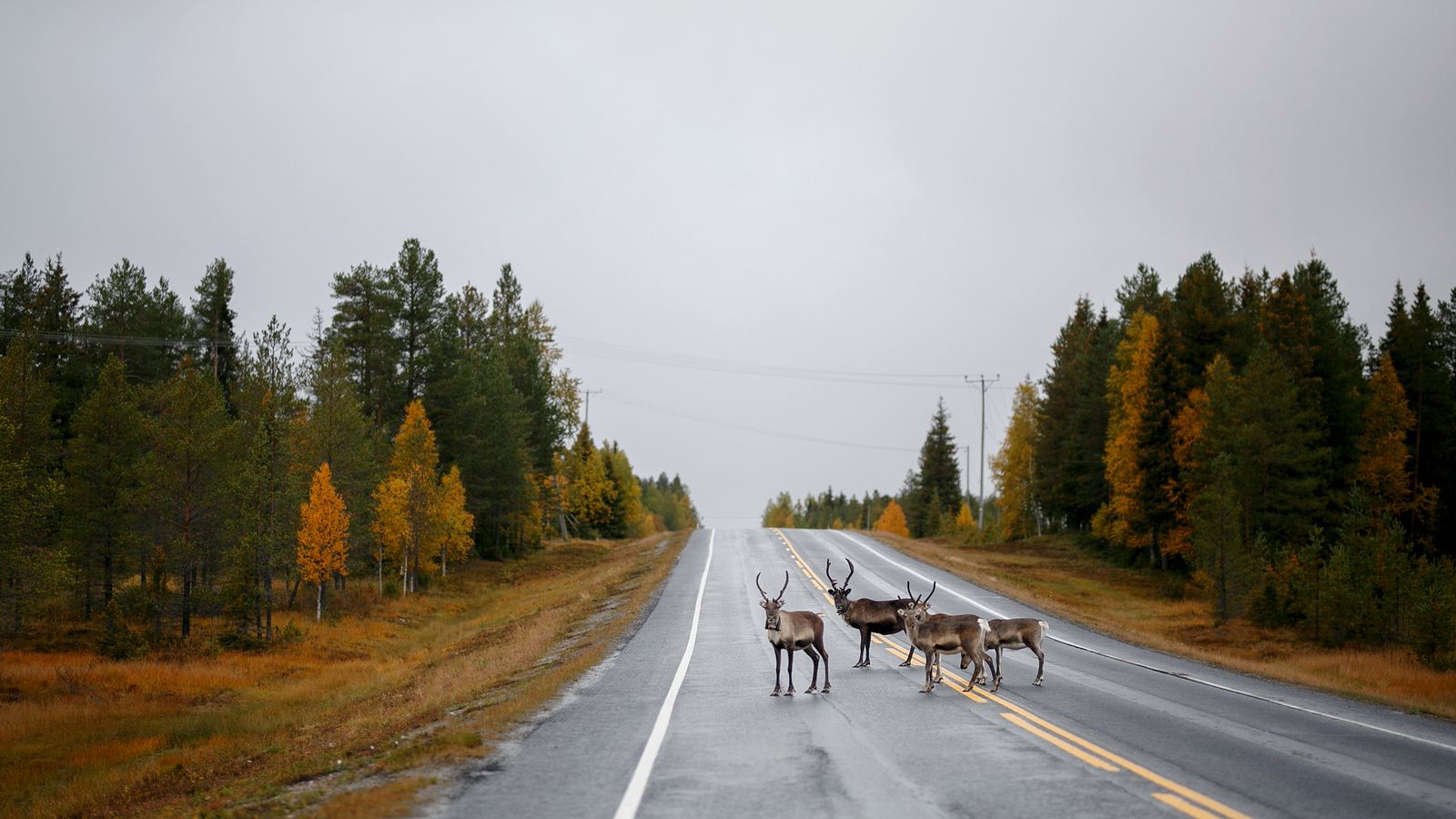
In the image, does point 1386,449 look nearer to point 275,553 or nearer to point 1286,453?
point 1286,453

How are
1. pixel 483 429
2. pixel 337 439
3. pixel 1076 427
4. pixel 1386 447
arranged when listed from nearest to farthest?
pixel 1386 447
pixel 337 439
pixel 483 429
pixel 1076 427

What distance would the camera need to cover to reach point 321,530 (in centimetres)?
3775

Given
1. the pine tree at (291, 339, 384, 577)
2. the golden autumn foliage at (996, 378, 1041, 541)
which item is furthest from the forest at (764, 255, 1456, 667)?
the pine tree at (291, 339, 384, 577)

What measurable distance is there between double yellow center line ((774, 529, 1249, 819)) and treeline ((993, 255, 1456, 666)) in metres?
18.9

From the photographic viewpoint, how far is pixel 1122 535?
47.3 m

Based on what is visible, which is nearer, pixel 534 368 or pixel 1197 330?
pixel 1197 330

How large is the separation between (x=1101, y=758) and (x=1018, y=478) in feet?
214

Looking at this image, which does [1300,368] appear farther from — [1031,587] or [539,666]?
[539,666]

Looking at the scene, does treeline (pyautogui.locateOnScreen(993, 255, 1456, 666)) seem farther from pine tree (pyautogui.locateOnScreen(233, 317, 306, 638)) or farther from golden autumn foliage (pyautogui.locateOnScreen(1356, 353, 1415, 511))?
pine tree (pyautogui.locateOnScreen(233, 317, 306, 638))

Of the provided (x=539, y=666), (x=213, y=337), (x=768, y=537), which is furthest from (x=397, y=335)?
(x=539, y=666)

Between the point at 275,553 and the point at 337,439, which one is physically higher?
the point at 337,439

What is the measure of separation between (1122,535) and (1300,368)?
507 inches

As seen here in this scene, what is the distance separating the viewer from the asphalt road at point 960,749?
6.95m

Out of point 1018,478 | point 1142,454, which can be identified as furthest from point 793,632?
point 1018,478
